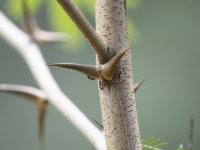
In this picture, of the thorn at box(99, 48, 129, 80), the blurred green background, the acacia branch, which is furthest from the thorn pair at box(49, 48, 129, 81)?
the blurred green background

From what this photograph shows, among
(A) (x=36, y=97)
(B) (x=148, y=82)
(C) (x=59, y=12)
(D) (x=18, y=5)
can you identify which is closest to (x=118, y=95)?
(A) (x=36, y=97)

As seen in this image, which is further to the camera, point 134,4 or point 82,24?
point 134,4

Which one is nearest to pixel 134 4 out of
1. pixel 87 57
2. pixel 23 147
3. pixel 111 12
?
pixel 111 12

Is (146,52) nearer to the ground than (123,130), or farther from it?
farther from it

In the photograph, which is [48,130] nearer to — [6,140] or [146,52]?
[6,140]

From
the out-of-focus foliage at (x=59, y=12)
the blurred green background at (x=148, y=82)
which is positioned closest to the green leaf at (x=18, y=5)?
the out-of-focus foliage at (x=59, y=12)

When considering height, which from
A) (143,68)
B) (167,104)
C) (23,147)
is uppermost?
(143,68)

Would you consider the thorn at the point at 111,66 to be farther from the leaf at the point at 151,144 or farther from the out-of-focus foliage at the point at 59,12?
the out-of-focus foliage at the point at 59,12
